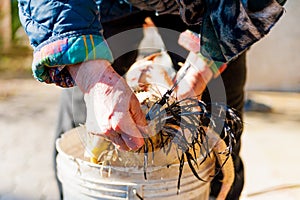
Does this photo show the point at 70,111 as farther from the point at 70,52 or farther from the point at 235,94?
the point at 70,52

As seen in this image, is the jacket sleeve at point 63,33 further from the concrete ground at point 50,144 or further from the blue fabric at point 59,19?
the concrete ground at point 50,144

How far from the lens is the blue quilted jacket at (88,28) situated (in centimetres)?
94

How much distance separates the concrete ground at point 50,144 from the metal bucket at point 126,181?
986mm

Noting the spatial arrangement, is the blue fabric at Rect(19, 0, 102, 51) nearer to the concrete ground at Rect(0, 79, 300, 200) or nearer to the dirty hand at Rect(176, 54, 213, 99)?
the dirty hand at Rect(176, 54, 213, 99)

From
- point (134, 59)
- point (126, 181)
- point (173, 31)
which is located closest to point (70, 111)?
point (134, 59)

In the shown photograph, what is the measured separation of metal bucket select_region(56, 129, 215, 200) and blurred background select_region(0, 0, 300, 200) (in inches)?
30.4

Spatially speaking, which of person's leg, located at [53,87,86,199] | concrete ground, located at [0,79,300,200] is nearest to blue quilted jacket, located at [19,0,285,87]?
person's leg, located at [53,87,86,199]

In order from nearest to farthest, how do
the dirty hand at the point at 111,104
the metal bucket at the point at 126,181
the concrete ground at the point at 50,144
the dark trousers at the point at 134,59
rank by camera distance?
the dirty hand at the point at 111,104 < the metal bucket at the point at 126,181 < the dark trousers at the point at 134,59 < the concrete ground at the point at 50,144

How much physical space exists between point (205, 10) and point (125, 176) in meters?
0.39

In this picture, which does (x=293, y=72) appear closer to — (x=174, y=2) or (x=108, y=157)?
(x=174, y=2)

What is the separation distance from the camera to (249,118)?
307cm

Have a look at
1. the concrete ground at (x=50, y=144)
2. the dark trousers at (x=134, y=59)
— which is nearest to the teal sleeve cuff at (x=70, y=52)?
the dark trousers at (x=134, y=59)

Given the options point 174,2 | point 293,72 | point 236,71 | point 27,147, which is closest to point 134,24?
point 174,2

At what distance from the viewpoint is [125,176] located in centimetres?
103
